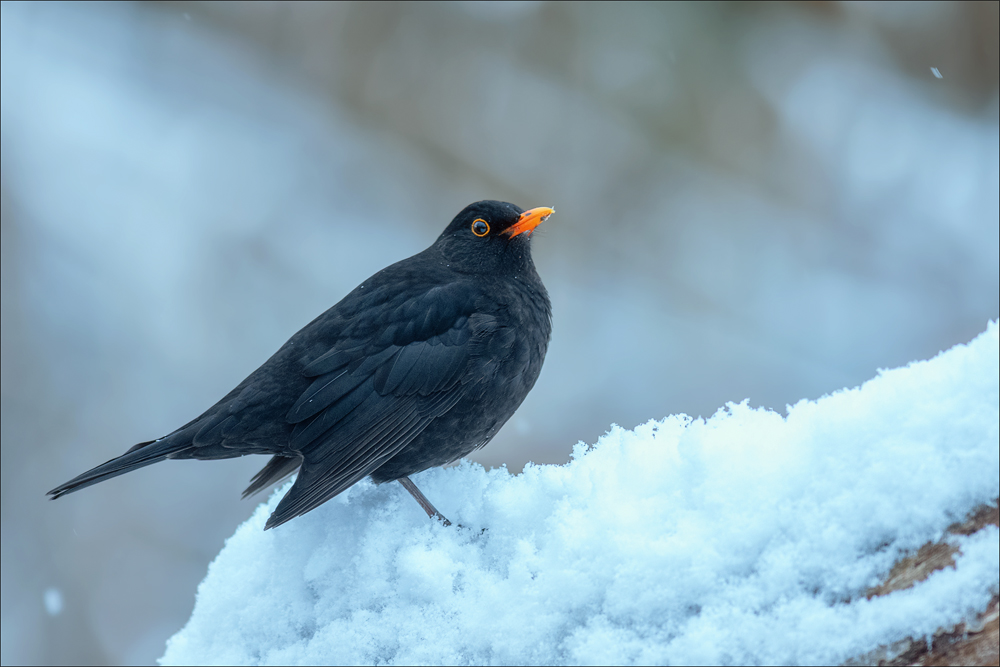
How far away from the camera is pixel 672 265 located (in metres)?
5.42

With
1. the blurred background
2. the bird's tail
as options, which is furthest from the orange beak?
the blurred background

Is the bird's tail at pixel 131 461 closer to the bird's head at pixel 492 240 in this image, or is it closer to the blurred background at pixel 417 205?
the bird's head at pixel 492 240

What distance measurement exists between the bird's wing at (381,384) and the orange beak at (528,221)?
378mm

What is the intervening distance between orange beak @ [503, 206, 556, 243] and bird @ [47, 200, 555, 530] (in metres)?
0.26

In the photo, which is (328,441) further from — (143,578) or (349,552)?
(143,578)

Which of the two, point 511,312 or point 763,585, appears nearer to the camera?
point 763,585

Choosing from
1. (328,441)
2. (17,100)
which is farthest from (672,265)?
(17,100)

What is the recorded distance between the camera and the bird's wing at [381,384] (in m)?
A: 2.17

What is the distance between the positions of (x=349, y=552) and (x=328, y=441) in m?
0.37

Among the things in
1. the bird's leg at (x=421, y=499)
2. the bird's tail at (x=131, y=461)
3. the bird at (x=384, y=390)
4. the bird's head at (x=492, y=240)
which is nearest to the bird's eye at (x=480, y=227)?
the bird's head at (x=492, y=240)

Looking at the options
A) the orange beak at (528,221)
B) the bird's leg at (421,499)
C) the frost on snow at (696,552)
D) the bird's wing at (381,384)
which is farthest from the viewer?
the orange beak at (528,221)

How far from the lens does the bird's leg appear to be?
205cm

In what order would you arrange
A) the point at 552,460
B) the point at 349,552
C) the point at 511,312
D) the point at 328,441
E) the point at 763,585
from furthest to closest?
1. the point at 552,460
2. the point at 511,312
3. the point at 328,441
4. the point at 349,552
5. the point at 763,585

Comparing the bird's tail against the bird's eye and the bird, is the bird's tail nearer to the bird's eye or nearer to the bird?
the bird
